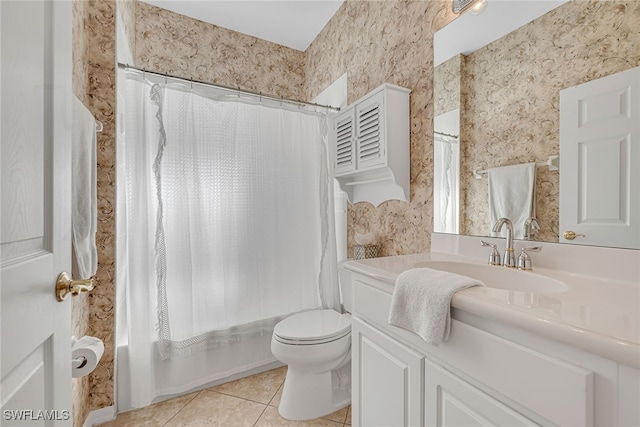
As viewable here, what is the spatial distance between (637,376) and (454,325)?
1.07 feet

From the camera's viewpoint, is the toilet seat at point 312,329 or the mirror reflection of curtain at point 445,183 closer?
the mirror reflection of curtain at point 445,183

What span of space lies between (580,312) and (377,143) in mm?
1212

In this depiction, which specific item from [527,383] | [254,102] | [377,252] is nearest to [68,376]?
[527,383]

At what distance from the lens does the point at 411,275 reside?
0.84m

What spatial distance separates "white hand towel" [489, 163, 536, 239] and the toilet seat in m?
0.97

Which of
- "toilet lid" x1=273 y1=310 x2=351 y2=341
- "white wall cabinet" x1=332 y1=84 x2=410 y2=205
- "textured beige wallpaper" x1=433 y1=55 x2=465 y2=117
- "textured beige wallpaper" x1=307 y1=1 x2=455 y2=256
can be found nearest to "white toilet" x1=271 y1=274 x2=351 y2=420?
"toilet lid" x1=273 y1=310 x2=351 y2=341

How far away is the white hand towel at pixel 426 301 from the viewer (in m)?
0.73

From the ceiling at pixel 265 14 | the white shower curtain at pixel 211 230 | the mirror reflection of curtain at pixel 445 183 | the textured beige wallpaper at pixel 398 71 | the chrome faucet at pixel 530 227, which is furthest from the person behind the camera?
the ceiling at pixel 265 14

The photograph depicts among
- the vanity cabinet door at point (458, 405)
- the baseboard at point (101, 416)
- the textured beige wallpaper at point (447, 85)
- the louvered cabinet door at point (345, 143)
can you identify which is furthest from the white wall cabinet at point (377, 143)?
the baseboard at point (101, 416)

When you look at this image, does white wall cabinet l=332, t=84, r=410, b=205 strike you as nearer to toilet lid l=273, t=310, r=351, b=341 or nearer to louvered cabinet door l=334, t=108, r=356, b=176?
louvered cabinet door l=334, t=108, r=356, b=176

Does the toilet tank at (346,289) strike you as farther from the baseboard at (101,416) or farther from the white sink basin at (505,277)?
the baseboard at (101,416)

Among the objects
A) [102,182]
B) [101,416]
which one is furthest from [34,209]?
[101,416]

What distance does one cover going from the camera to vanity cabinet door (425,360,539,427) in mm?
642

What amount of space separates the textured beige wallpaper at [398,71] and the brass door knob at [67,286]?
4.59 ft
